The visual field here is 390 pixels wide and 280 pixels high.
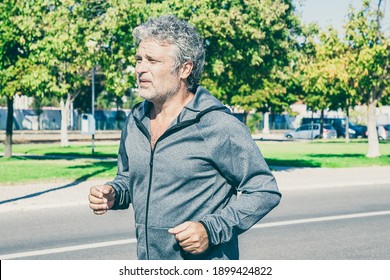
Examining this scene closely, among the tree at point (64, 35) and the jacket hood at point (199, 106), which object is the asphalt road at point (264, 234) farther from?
the tree at point (64, 35)

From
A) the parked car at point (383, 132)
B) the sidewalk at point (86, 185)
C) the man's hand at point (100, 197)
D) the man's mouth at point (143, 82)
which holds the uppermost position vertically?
the man's mouth at point (143, 82)

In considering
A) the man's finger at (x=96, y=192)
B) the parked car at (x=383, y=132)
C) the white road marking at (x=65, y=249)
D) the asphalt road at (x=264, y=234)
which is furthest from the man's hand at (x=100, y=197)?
the parked car at (x=383, y=132)

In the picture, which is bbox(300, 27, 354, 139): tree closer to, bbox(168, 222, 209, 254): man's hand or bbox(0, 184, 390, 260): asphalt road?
bbox(0, 184, 390, 260): asphalt road

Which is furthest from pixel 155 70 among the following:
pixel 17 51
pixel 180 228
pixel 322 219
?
pixel 17 51

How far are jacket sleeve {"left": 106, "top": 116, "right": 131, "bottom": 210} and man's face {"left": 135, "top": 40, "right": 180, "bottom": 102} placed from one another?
10.7 inches

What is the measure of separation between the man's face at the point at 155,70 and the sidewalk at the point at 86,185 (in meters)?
10.2

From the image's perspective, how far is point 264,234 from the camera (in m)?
10.1

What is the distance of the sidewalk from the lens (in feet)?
44.2

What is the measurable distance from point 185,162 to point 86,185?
14.0m

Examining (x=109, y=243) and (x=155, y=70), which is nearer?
(x=155, y=70)

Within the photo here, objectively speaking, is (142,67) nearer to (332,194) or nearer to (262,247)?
(262,247)

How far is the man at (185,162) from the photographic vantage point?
2855 mm

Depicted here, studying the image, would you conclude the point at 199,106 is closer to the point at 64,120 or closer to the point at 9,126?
the point at 9,126

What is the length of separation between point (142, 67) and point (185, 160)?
1.34 feet
